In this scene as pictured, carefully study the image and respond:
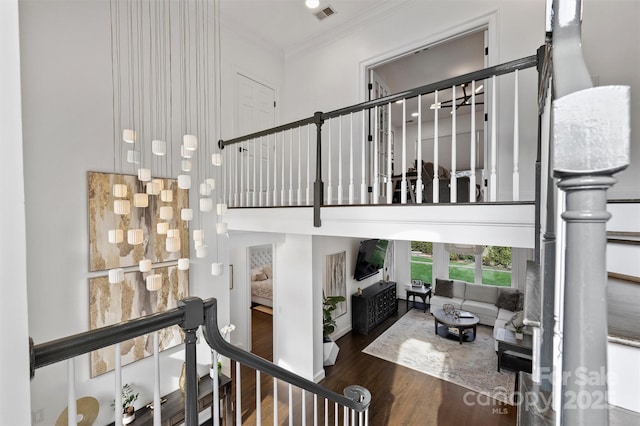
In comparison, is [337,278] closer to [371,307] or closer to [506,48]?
[371,307]

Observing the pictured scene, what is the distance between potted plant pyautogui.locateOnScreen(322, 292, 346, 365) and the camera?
497cm

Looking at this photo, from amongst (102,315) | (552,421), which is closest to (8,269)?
(552,421)

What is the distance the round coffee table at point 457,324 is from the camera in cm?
561

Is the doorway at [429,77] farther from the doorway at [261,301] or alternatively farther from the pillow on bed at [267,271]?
the pillow on bed at [267,271]

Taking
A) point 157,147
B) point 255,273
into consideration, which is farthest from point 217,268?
point 255,273

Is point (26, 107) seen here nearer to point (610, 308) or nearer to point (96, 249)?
point (96, 249)

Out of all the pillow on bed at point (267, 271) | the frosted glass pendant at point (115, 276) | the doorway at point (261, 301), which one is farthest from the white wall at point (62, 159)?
the pillow on bed at point (267, 271)

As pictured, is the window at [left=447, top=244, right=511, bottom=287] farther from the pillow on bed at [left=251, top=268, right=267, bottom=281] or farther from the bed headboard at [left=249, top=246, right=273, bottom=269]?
the pillow on bed at [left=251, top=268, right=267, bottom=281]

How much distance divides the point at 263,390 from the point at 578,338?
477 centimetres

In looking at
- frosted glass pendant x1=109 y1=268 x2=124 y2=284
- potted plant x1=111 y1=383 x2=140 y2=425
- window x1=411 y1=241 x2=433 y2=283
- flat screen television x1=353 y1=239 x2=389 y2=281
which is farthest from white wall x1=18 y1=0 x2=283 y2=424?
window x1=411 y1=241 x2=433 y2=283

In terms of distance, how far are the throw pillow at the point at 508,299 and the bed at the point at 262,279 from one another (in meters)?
5.45

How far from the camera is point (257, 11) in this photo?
3.95m

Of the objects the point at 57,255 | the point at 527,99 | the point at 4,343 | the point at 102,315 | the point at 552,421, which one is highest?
the point at 527,99

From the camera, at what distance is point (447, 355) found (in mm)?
5262
